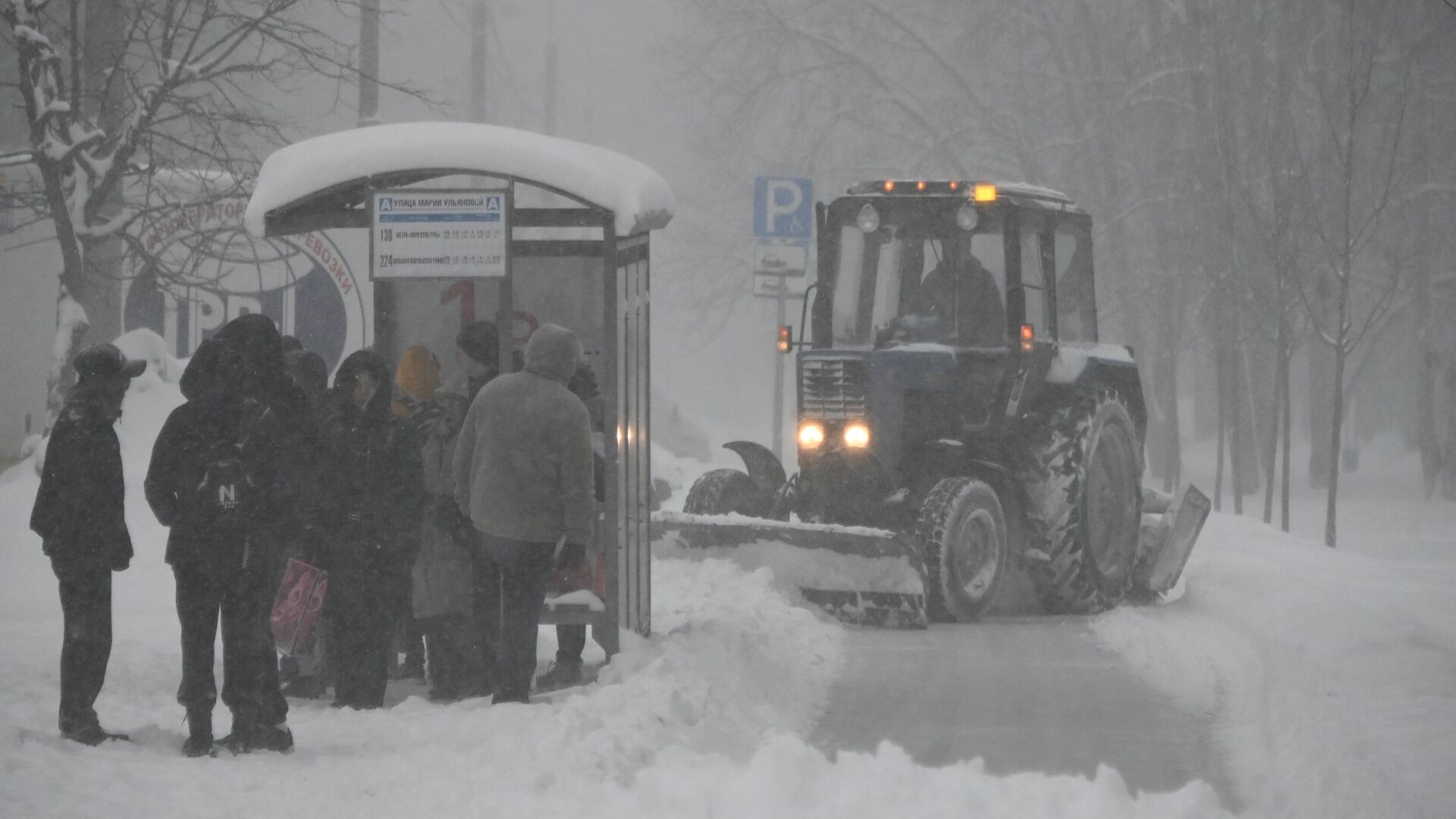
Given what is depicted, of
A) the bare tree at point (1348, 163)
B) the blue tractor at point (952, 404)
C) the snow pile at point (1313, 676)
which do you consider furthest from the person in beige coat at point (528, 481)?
the bare tree at point (1348, 163)

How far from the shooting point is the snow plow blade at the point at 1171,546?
39.1 ft

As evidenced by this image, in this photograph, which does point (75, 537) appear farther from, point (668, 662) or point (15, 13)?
point (15, 13)

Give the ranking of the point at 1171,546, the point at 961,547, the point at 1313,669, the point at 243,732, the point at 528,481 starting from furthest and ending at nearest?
the point at 1171,546, the point at 961,547, the point at 1313,669, the point at 528,481, the point at 243,732

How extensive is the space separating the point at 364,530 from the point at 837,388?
4.12 m

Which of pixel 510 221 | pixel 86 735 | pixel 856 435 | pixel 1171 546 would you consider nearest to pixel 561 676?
pixel 510 221

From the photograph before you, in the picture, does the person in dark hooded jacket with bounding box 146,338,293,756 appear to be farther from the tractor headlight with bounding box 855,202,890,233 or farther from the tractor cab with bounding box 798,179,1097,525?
the tractor headlight with bounding box 855,202,890,233

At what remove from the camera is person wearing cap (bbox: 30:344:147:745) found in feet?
21.7

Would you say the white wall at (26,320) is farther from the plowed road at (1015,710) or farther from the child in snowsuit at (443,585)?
the child in snowsuit at (443,585)

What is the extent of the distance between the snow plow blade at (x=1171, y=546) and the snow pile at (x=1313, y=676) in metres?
0.21

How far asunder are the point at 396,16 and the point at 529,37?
89.3ft

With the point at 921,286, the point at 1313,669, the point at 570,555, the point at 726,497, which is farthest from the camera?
the point at 726,497

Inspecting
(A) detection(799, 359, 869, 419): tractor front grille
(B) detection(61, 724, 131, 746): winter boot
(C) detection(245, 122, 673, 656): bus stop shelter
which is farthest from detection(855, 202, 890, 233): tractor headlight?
(B) detection(61, 724, 131, 746): winter boot

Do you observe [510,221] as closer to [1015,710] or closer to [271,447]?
[271,447]

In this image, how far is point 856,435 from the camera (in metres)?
11.0
